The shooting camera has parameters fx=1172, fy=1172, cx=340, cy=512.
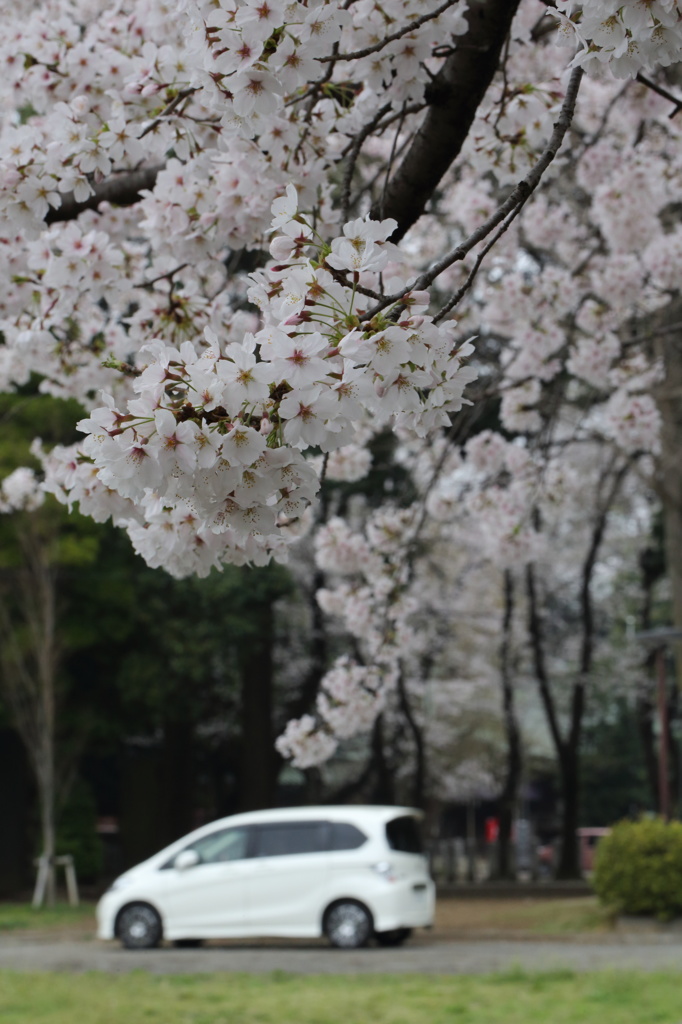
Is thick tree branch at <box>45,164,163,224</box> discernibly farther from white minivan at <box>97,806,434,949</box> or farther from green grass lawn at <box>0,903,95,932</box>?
green grass lawn at <box>0,903,95,932</box>

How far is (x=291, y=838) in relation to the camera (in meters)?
12.1

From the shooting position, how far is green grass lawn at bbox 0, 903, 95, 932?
556 inches

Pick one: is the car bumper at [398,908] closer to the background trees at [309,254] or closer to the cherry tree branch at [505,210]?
the background trees at [309,254]

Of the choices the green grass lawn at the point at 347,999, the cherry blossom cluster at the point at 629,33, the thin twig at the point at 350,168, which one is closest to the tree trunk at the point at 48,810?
the green grass lawn at the point at 347,999

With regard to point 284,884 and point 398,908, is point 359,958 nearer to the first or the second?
point 398,908

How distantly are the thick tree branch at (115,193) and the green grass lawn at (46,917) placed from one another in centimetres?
1179

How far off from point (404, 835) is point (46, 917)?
211 inches

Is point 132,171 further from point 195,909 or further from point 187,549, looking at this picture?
point 195,909

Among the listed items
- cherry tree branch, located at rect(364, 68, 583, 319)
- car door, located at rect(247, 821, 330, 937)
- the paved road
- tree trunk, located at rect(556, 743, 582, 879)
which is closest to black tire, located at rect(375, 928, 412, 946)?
the paved road

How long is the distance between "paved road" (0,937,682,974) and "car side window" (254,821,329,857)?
0.95 m

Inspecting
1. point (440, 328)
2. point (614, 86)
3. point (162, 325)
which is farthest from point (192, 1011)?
point (614, 86)

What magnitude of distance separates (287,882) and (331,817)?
80 cm

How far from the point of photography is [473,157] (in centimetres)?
409

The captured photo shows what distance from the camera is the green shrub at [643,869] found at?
11.9 metres
